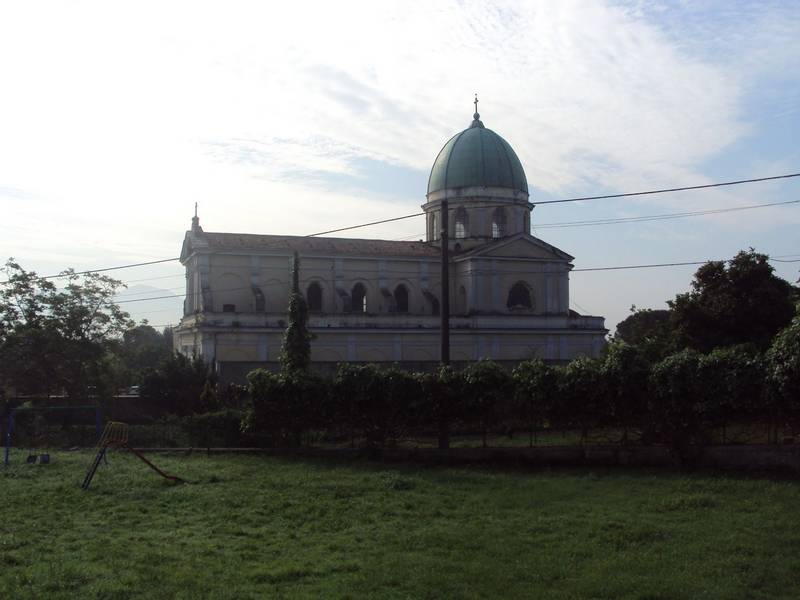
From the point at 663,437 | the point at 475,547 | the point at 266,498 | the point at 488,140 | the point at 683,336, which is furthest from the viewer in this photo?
the point at 488,140

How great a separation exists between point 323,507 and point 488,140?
4018cm

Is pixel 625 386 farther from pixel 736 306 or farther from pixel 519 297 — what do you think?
pixel 519 297

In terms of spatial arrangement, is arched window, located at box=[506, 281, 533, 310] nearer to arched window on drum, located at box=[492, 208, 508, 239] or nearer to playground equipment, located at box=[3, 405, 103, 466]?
arched window on drum, located at box=[492, 208, 508, 239]

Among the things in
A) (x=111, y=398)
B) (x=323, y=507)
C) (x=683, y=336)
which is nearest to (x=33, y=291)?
(x=111, y=398)

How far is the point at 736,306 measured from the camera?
1329 inches

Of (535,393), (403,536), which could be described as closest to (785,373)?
(535,393)

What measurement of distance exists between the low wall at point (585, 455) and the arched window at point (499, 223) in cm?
3044

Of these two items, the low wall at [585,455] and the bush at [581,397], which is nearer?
the low wall at [585,455]

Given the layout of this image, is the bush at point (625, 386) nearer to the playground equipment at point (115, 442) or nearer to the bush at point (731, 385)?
the bush at point (731, 385)

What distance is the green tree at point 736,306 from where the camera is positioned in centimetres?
3347

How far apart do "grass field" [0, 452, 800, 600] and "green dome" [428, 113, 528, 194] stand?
111ft

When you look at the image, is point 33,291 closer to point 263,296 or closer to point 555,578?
point 263,296

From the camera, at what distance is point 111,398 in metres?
34.8

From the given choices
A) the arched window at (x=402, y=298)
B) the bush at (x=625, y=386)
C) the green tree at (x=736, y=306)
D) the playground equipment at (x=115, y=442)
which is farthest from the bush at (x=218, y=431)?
the arched window at (x=402, y=298)
